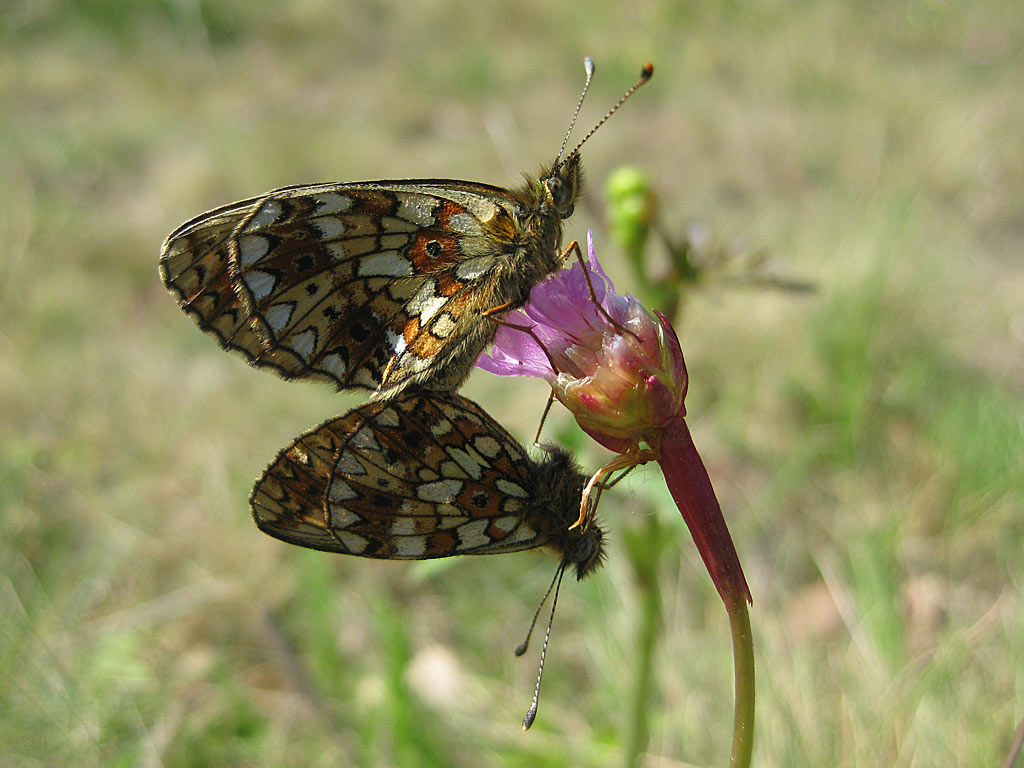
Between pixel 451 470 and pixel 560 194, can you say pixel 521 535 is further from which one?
pixel 560 194

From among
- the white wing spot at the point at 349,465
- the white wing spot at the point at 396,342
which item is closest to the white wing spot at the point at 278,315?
the white wing spot at the point at 396,342

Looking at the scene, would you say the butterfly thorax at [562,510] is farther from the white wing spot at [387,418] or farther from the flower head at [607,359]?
the white wing spot at [387,418]

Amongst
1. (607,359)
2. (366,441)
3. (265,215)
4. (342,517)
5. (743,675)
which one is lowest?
(743,675)

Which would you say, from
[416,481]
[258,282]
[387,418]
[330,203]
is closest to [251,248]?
[258,282]

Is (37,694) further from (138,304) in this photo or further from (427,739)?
(138,304)

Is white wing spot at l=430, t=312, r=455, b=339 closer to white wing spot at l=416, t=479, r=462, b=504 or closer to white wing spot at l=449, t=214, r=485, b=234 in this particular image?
white wing spot at l=449, t=214, r=485, b=234

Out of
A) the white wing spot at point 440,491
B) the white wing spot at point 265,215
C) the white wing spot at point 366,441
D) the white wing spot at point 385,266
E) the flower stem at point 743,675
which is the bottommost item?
the flower stem at point 743,675

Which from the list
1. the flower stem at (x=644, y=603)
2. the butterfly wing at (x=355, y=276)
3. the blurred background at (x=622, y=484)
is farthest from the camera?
the blurred background at (x=622, y=484)
